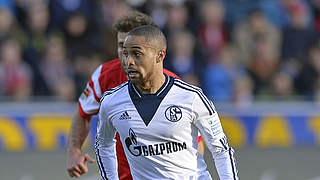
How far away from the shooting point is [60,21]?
39.8 feet

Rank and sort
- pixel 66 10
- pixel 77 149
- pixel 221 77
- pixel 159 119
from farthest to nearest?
pixel 66 10 → pixel 221 77 → pixel 77 149 → pixel 159 119

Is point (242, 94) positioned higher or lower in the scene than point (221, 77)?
lower

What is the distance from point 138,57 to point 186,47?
7650 mm

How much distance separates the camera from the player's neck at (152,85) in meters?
4.03

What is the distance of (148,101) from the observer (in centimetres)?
406

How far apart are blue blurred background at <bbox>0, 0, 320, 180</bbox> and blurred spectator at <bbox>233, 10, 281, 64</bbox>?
0.02 meters

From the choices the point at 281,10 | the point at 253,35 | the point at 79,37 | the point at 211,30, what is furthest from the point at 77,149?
the point at 281,10

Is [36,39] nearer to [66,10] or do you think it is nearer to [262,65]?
[66,10]

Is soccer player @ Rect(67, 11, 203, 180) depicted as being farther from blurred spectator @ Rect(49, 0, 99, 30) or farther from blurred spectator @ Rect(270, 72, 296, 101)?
blurred spectator @ Rect(49, 0, 99, 30)

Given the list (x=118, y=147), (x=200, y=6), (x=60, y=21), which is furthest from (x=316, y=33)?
(x=118, y=147)

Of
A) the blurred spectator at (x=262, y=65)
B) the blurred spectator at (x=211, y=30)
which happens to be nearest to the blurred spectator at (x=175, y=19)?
the blurred spectator at (x=211, y=30)

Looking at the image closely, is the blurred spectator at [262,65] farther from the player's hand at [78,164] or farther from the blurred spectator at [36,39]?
the player's hand at [78,164]

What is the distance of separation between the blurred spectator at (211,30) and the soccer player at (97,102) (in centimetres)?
704

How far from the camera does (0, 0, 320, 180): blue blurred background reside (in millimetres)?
10758
